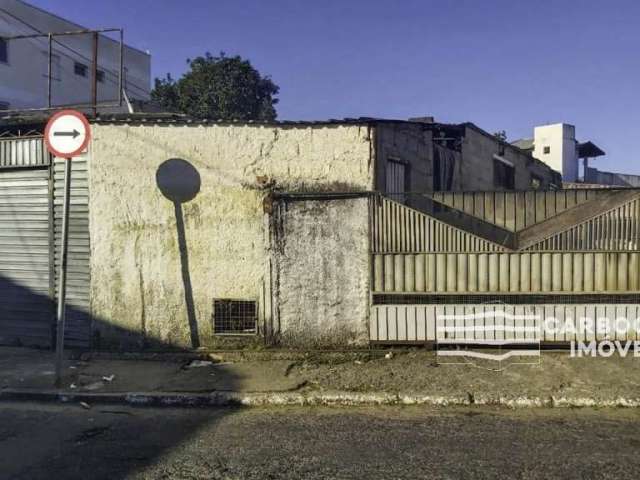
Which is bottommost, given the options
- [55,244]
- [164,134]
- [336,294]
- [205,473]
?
[205,473]

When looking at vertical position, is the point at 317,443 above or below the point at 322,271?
below

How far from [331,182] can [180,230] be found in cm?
219

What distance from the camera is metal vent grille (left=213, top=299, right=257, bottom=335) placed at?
24.6 feet

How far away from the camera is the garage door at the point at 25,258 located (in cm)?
813

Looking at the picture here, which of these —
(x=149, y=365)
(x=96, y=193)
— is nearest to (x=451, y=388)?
(x=149, y=365)

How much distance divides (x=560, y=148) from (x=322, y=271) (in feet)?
103

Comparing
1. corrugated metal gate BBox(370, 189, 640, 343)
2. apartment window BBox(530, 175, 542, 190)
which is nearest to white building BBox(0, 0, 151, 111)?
apartment window BBox(530, 175, 542, 190)

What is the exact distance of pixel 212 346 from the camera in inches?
298

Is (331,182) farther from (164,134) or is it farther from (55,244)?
(55,244)

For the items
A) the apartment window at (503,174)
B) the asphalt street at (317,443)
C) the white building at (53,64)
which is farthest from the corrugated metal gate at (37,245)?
the white building at (53,64)

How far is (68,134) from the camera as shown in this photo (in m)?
6.26

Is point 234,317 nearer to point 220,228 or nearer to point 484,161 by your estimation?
point 220,228

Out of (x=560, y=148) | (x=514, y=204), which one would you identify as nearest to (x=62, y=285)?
(x=514, y=204)

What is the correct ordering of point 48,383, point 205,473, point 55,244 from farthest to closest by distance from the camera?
point 55,244
point 48,383
point 205,473
